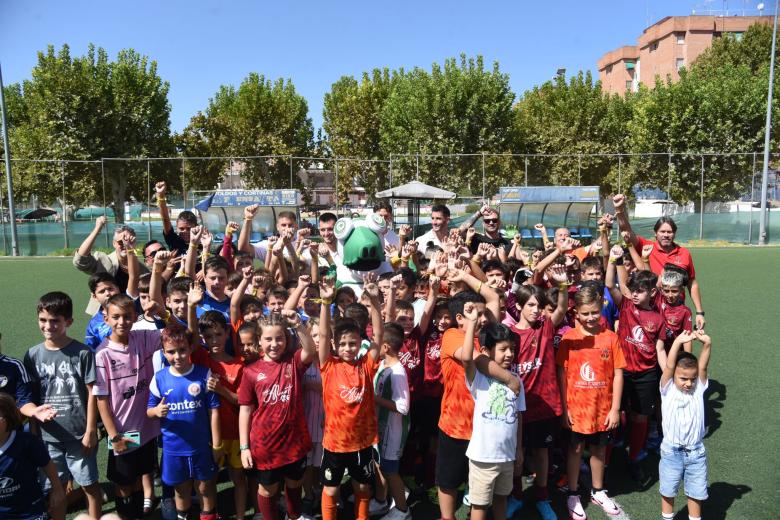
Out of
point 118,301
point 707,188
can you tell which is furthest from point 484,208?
point 707,188

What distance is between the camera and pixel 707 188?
21.2m

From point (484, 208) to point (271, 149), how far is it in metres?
24.2

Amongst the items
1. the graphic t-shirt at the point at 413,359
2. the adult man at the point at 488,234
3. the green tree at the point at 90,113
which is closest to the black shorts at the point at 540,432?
the graphic t-shirt at the point at 413,359

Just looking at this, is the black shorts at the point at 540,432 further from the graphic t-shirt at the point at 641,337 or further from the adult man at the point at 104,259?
the adult man at the point at 104,259

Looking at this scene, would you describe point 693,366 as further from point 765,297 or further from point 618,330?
point 765,297

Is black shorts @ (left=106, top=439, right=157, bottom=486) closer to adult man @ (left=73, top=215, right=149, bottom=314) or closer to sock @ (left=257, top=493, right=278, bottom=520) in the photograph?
sock @ (left=257, top=493, right=278, bottom=520)

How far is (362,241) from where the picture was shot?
199 inches

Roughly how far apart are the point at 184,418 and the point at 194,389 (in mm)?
180

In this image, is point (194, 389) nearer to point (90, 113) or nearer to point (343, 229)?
point (343, 229)

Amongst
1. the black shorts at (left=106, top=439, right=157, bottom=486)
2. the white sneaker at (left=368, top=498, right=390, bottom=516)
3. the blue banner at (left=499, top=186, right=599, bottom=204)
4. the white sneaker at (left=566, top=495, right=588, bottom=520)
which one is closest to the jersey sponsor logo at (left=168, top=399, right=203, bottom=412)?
the black shorts at (left=106, top=439, right=157, bottom=486)

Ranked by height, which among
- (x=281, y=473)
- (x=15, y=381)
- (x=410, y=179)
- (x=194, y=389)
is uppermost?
(x=410, y=179)

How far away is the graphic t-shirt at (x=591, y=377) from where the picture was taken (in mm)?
3736

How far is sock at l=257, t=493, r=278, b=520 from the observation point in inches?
133

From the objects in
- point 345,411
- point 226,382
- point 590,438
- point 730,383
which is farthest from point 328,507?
point 730,383
